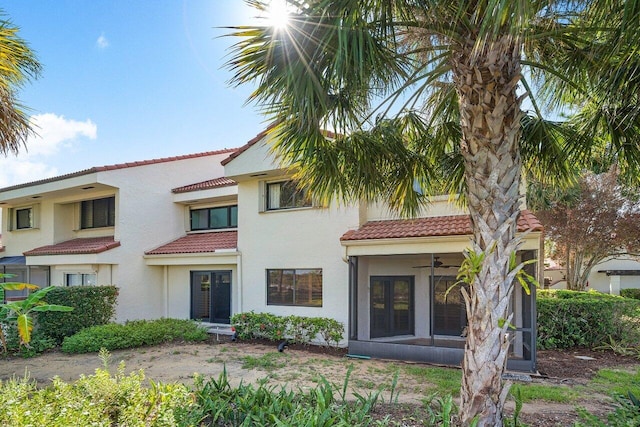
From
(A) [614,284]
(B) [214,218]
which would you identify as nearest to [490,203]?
(B) [214,218]

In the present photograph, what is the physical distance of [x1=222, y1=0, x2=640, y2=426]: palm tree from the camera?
5.54m

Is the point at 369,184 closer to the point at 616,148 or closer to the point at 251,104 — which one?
the point at 251,104

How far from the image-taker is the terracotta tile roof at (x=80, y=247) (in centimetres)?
1895

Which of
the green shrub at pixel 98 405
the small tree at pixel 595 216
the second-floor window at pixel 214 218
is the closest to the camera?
the green shrub at pixel 98 405

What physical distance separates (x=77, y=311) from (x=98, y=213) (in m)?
7.20

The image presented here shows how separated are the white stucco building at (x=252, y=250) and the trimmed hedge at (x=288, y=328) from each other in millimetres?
516

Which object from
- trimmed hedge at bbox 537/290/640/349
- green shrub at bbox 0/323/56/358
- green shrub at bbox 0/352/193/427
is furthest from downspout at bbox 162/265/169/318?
trimmed hedge at bbox 537/290/640/349

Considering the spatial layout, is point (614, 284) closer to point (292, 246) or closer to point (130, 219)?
point (292, 246)

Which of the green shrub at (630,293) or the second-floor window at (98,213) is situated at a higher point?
the second-floor window at (98,213)

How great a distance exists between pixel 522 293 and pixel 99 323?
1504 cm

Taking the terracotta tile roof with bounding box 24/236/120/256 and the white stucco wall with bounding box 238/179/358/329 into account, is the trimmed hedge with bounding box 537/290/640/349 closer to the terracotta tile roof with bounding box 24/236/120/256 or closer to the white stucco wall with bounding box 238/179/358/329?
the white stucco wall with bounding box 238/179/358/329

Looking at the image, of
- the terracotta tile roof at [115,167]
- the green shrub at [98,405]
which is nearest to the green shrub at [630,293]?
the terracotta tile roof at [115,167]

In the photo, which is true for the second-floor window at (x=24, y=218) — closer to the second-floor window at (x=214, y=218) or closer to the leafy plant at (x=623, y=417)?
the second-floor window at (x=214, y=218)

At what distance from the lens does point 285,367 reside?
40.6ft
